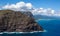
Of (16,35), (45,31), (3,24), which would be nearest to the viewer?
(16,35)

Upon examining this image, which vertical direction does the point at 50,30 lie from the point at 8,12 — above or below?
below

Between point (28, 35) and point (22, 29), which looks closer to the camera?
point (28, 35)

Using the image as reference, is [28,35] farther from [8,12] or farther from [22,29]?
[8,12]

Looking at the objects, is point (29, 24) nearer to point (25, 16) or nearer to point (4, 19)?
point (25, 16)

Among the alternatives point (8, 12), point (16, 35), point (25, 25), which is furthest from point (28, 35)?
point (8, 12)

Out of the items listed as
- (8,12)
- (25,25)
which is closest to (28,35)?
(25,25)

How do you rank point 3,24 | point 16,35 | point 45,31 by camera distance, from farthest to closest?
point 3,24 < point 45,31 < point 16,35
